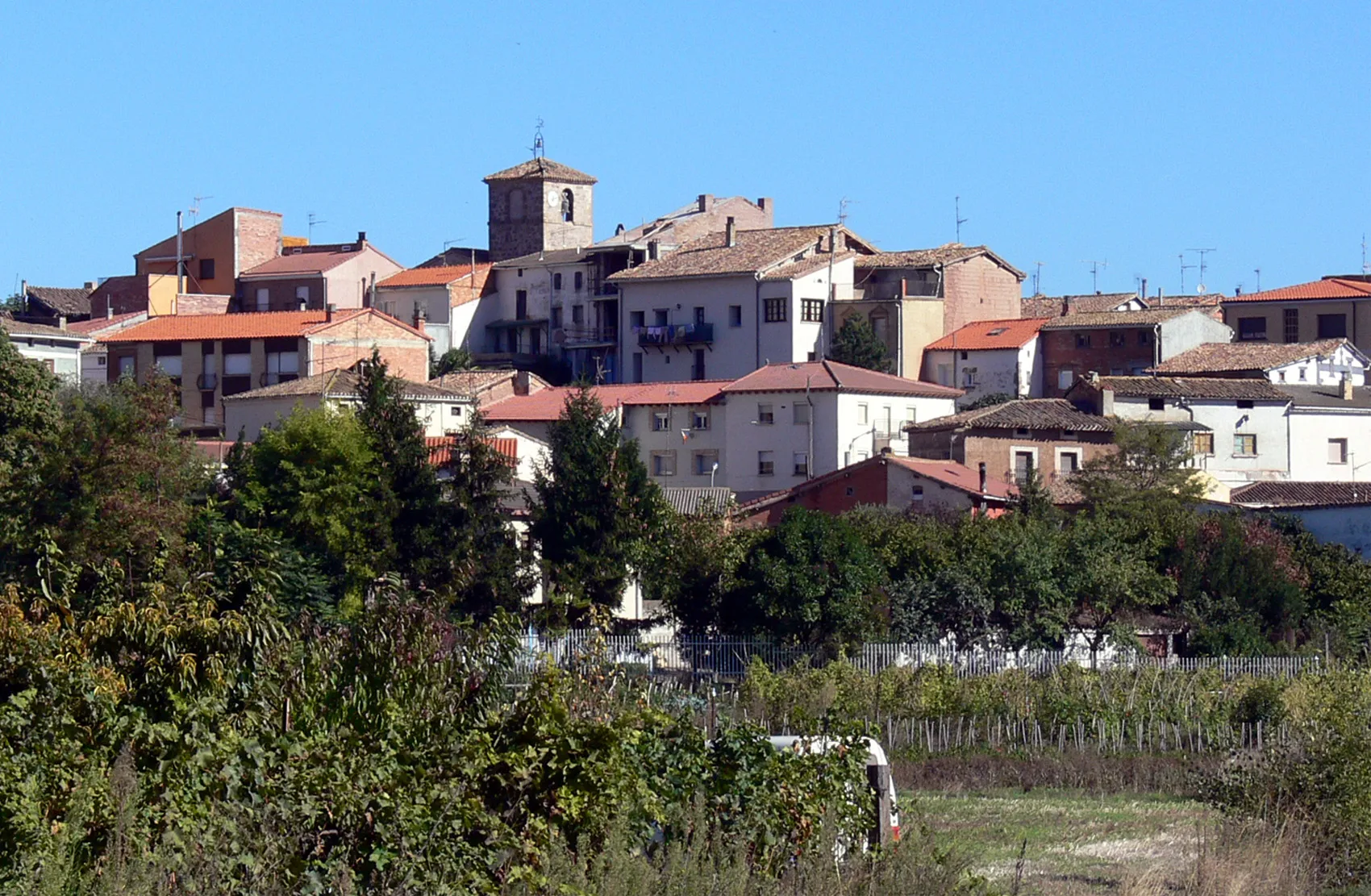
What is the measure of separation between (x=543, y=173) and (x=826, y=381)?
1110 inches

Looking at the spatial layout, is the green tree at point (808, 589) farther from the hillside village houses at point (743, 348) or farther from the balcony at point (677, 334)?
the balcony at point (677, 334)

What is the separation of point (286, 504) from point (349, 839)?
105 ft

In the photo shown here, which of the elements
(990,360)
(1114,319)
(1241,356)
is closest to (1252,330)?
(1114,319)

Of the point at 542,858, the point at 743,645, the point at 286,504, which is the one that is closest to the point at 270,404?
the point at 286,504

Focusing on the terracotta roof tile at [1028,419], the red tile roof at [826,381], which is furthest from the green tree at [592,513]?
the red tile roof at [826,381]

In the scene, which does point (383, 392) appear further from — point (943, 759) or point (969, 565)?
point (943, 759)

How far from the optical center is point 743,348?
65812 millimetres

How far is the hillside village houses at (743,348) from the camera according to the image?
54562 mm

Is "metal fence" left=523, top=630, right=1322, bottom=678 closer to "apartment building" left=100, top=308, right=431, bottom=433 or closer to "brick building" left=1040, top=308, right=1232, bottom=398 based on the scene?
"brick building" left=1040, top=308, right=1232, bottom=398

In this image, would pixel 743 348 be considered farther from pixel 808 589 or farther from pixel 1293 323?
pixel 808 589

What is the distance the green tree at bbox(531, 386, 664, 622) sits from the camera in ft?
125

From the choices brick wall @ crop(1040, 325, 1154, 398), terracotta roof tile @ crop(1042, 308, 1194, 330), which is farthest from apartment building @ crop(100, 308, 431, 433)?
terracotta roof tile @ crop(1042, 308, 1194, 330)

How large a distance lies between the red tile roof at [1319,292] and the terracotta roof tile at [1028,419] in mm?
18936

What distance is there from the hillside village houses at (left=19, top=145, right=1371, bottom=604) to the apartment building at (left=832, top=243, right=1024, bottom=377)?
109 millimetres
